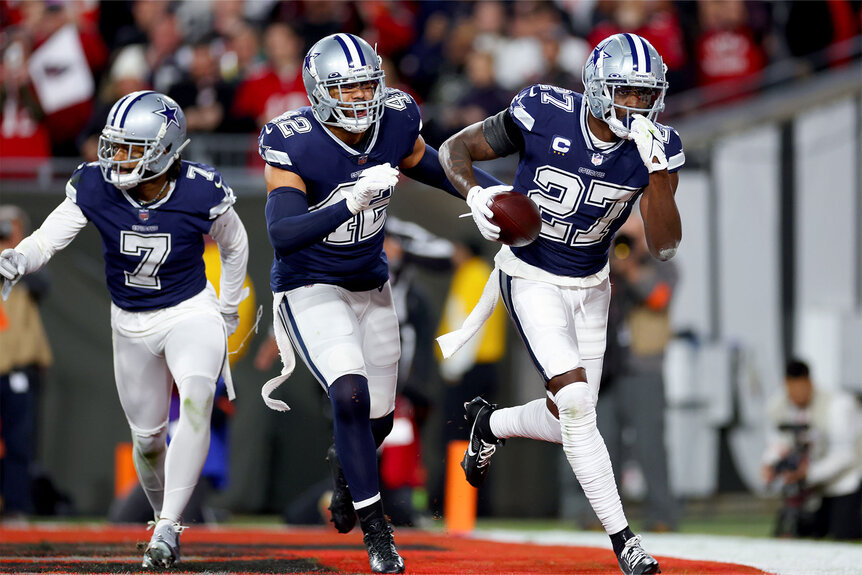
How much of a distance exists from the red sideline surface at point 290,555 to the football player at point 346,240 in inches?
14.0

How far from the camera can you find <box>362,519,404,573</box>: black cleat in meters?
5.02

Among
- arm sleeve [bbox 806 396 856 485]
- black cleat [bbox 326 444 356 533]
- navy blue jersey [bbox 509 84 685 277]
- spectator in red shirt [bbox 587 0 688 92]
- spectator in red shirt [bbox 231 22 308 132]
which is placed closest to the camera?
navy blue jersey [bbox 509 84 685 277]

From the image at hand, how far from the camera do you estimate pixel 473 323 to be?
5691mm

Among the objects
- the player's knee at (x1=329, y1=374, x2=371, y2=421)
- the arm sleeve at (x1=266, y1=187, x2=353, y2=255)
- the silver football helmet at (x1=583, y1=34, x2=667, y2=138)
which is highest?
the silver football helmet at (x1=583, y1=34, x2=667, y2=138)

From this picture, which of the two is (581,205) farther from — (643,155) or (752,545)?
(752,545)

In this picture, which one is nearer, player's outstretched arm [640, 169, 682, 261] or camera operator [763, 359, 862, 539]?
player's outstretched arm [640, 169, 682, 261]

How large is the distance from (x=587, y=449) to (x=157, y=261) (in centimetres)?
202

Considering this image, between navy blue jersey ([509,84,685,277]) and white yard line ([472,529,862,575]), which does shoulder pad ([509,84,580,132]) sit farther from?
white yard line ([472,529,862,575])

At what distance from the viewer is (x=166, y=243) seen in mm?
5707

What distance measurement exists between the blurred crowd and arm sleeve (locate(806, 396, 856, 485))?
125 inches

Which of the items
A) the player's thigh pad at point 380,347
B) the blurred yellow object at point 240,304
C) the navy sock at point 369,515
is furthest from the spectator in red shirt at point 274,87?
the navy sock at point 369,515

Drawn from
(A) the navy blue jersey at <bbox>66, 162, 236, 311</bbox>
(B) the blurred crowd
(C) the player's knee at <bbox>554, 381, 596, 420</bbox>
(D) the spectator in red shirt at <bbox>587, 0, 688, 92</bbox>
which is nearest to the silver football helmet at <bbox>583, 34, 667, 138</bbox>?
(C) the player's knee at <bbox>554, 381, 596, 420</bbox>

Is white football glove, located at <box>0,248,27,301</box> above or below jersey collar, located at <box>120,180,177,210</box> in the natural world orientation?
below

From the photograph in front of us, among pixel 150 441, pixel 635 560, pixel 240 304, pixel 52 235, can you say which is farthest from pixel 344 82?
pixel 240 304
